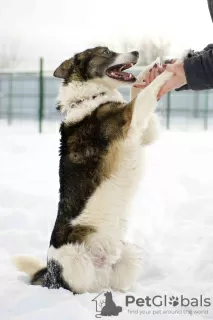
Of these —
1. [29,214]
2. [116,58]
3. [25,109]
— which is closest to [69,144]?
[116,58]

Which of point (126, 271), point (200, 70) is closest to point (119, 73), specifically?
point (200, 70)

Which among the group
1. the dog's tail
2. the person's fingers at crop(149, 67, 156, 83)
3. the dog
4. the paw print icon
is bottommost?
the dog's tail

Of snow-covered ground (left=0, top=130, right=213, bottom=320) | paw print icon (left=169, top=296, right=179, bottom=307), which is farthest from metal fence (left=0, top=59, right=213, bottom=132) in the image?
paw print icon (left=169, top=296, right=179, bottom=307)

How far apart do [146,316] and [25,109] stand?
17.9 m

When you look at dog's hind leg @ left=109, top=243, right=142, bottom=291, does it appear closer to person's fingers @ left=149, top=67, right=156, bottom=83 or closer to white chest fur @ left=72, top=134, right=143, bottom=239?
white chest fur @ left=72, top=134, right=143, bottom=239

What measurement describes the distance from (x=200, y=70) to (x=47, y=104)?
51.6ft

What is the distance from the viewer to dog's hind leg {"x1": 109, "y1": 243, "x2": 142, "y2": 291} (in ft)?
12.2

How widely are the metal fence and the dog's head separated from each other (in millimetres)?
13246

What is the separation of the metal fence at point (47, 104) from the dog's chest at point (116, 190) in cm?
1374

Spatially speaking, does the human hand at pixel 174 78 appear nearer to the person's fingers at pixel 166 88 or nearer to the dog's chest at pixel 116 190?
the person's fingers at pixel 166 88

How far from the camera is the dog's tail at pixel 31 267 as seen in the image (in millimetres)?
3721

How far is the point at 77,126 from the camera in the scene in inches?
150

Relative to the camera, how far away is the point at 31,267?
3875mm

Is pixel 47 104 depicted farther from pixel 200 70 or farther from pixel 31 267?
pixel 200 70
